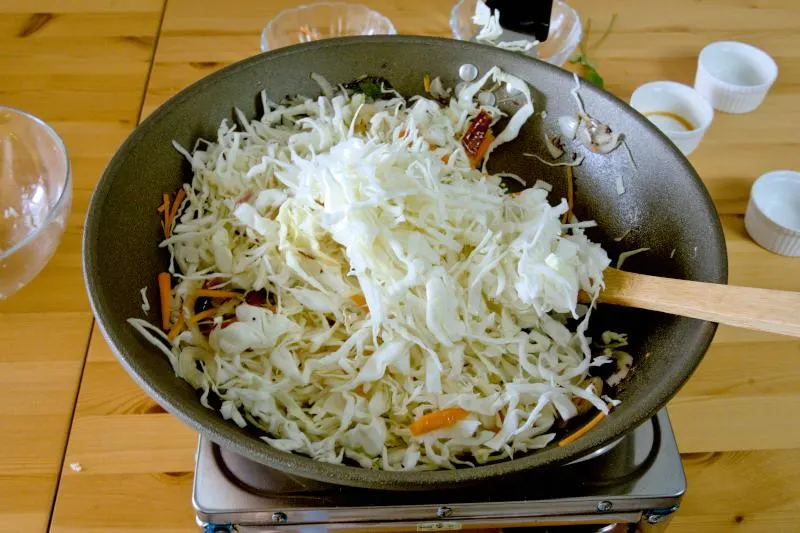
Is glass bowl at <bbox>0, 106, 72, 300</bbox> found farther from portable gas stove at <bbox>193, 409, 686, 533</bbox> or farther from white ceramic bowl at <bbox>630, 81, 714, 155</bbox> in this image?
white ceramic bowl at <bbox>630, 81, 714, 155</bbox>

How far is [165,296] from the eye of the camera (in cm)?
104

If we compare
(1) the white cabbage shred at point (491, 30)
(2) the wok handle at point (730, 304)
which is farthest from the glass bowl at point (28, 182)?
(2) the wok handle at point (730, 304)

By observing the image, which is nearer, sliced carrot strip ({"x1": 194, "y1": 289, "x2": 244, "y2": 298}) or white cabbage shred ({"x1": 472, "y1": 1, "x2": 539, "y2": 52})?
sliced carrot strip ({"x1": 194, "y1": 289, "x2": 244, "y2": 298})

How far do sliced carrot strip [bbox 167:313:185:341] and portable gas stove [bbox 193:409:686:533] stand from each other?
151 millimetres

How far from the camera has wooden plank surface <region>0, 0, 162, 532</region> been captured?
43.7 inches

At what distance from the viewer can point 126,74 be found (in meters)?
1.65

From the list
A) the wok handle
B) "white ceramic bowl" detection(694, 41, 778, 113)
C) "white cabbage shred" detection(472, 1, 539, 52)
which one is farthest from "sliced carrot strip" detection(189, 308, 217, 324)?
"white ceramic bowl" detection(694, 41, 778, 113)

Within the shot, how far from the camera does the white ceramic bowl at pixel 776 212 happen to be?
4.39 ft

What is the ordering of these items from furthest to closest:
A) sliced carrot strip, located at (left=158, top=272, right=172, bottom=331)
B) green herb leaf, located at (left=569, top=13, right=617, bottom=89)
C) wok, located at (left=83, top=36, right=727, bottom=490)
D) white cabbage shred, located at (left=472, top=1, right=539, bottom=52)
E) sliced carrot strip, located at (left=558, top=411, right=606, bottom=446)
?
green herb leaf, located at (left=569, top=13, right=617, bottom=89)
white cabbage shred, located at (left=472, top=1, right=539, bottom=52)
sliced carrot strip, located at (left=158, top=272, right=172, bottom=331)
sliced carrot strip, located at (left=558, top=411, right=606, bottom=446)
wok, located at (left=83, top=36, right=727, bottom=490)

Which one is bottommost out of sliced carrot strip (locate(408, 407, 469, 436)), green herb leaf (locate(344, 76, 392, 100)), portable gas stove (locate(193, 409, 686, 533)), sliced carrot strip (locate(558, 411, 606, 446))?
portable gas stove (locate(193, 409, 686, 533))

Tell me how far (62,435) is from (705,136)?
1367 millimetres

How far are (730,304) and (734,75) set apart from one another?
3.23 ft

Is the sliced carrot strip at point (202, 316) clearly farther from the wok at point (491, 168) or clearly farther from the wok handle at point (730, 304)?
the wok handle at point (730, 304)

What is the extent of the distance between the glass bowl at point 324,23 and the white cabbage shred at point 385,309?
1.93ft
